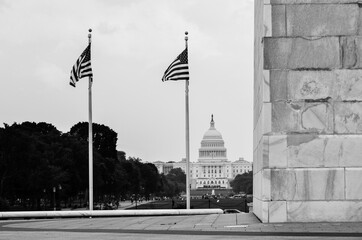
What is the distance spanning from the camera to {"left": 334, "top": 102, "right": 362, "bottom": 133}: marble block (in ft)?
91.0

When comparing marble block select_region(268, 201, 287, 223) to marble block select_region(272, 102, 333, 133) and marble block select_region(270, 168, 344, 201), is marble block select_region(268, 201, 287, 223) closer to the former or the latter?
marble block select_region(270, 168, 344, 201)

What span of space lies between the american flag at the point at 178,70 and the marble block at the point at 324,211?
20012 mm

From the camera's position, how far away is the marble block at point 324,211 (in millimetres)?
27516

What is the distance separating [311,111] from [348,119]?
4.38ft

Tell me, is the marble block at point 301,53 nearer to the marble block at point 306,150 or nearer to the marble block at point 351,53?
the marble block at point 351,53

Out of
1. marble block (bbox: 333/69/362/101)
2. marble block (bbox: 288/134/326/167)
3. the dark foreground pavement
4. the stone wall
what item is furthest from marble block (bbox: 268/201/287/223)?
marble block (bbox: 333/69/362/101)

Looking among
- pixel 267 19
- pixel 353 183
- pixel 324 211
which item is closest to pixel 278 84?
pixel 267 19

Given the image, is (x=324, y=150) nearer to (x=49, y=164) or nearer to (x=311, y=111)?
(x=311, y=111)

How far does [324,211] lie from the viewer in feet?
90.4

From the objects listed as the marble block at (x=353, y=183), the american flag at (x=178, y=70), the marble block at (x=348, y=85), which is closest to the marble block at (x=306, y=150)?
the marble block at (x=353, y=183)

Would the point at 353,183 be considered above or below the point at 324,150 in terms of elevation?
below

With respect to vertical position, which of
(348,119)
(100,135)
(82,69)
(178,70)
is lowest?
(348,119)

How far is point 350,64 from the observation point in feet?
91.8

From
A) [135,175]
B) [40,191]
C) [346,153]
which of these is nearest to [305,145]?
Result: [346,153]
